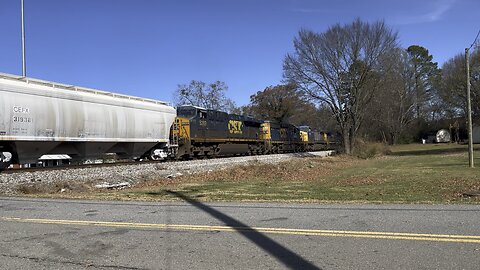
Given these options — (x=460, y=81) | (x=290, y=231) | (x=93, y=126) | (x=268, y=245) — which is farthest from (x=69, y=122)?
(x=460, y=81)

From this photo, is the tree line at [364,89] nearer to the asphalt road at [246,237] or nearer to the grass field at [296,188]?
the grass field at [296,188]

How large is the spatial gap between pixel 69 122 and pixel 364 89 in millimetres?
33375

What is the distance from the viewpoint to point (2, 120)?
16.9m

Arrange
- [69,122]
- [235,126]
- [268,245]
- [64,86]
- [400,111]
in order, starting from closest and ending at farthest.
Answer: [268,245]
[69,122]
[64,86]
[235,126]
[400,111]

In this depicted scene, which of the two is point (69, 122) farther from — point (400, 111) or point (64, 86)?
point (400, 111)

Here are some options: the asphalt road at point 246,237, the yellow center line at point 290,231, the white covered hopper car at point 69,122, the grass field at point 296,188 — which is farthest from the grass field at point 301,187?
the white covered hopper car at point 69,122

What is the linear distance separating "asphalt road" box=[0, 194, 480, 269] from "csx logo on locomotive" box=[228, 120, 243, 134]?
1128 inches

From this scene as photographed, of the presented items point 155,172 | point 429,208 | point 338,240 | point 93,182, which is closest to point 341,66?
point 155,172

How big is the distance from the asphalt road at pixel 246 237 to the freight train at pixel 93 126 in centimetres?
896

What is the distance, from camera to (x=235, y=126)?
131 ft

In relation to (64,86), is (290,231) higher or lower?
lower

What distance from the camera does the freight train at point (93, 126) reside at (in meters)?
17.8

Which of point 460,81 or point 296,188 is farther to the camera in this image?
point 460,81

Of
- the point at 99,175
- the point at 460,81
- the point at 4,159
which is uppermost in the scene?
the point at 460,81
